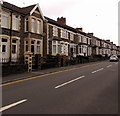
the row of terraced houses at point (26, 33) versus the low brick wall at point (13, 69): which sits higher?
the row of terraced houses at point (26, 33)

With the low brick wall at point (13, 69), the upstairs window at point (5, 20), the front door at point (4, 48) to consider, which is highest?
the upstairs window at point (5, 20)

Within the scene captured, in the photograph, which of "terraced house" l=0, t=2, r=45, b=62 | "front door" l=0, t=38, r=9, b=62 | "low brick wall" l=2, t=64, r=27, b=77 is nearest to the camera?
"low brick wall" l=2, t=64, r=27, b=77

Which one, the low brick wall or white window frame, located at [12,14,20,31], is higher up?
white window frame, located at [12,14,20,31]

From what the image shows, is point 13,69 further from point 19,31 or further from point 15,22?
point 15,22

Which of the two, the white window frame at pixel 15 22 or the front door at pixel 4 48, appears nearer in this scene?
the front door at pixel 4 48

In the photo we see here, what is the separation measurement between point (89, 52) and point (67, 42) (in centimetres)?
1810

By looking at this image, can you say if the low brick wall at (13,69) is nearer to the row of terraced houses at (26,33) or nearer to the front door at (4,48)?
the row of terraced houses at (26,33)

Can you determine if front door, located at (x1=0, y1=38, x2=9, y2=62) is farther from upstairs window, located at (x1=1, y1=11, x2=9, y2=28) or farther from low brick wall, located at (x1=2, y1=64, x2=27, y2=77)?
low brick wall, located at (x1=2, y1=64, x2=27, y2=77)

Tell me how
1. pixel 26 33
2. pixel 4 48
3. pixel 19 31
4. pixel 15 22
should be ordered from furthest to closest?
pixel 26 33 < pixel 19 31 < pixel 15 22 < pixel 4 48

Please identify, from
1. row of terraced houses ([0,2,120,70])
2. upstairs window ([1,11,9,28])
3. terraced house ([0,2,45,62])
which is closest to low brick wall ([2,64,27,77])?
row of terraced houses ([0,2,120,70])

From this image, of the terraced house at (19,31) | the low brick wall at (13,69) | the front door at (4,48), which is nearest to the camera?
the low brick wall at (13,69)

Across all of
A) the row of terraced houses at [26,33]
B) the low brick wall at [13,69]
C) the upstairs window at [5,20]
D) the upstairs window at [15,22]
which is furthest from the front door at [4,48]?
the low brick wall at [13,69]

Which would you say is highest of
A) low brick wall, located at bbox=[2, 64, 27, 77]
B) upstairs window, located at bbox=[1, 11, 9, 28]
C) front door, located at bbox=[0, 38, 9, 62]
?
upstairs window, located at bbox=[1, 11, 9, 28]

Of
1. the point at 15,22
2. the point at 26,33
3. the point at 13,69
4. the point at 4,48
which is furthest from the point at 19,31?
the point at 13,69
